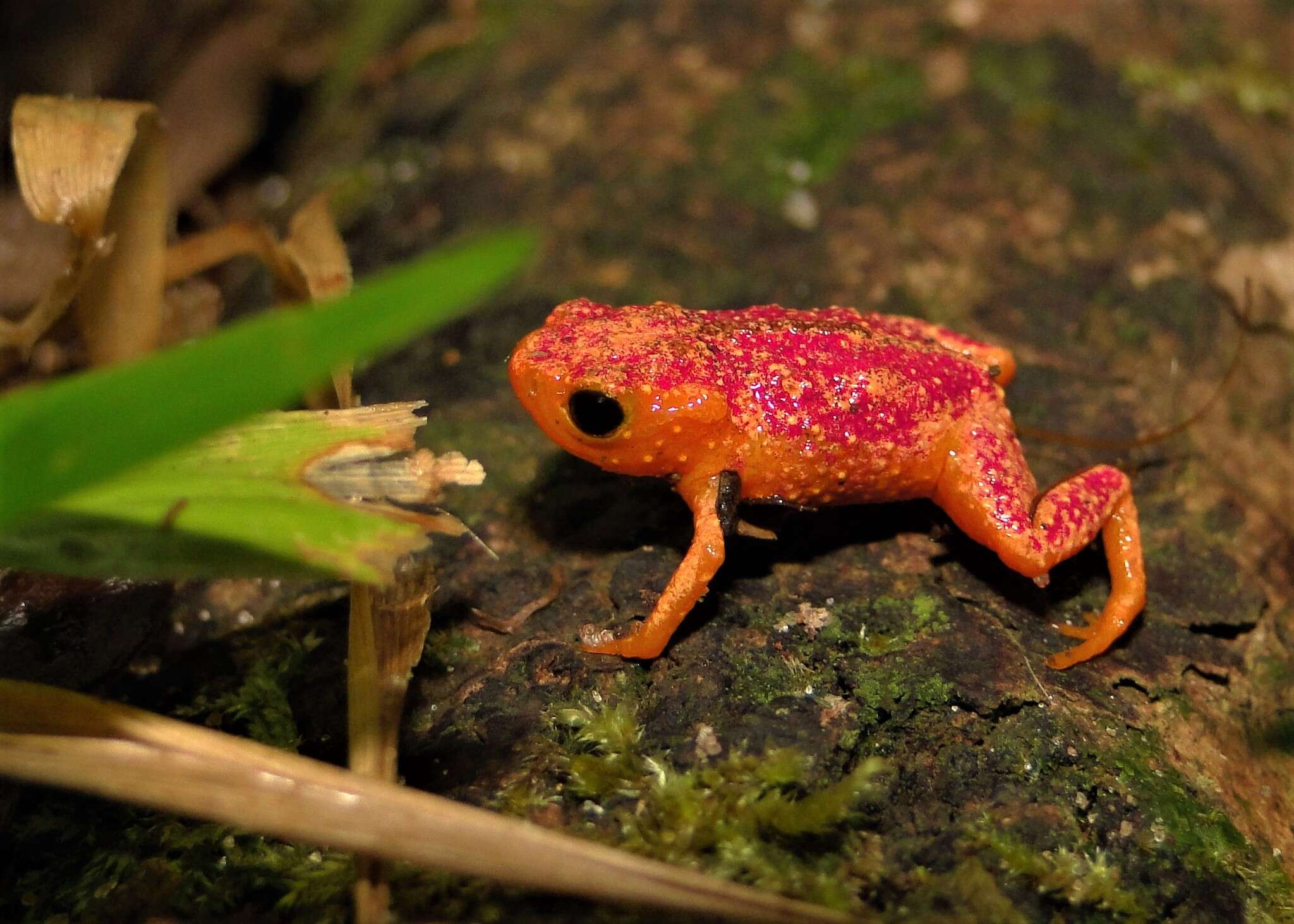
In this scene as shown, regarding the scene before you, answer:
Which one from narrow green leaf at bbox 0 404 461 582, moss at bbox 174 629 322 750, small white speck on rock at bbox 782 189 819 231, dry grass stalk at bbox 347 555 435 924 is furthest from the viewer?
small white speck on rock at bbox 782 189 819 231

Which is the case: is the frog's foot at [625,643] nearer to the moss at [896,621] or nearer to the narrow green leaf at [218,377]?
the moss at [896,621]

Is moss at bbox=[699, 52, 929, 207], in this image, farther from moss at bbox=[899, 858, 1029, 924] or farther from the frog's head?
moss at bbox=[899, 858, 1029, 924]

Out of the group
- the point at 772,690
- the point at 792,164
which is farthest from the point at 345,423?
the point at 792,164

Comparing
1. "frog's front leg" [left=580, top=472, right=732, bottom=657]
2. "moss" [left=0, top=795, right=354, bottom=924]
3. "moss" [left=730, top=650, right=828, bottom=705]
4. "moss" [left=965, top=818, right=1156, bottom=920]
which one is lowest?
"moss" [left=0, top=795, right=354, bottom=924]

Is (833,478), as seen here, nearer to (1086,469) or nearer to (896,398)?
(896,398)

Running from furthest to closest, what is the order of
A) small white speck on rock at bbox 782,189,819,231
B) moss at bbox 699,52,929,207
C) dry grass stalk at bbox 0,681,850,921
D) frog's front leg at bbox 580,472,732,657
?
moss at bbox 699,52,929,207 < small white speck on rock at bbox 782,189,819,231 < frog's front leg at bbox 580,472,732,657 < dry grass stalk at bbox 0,681,850,921

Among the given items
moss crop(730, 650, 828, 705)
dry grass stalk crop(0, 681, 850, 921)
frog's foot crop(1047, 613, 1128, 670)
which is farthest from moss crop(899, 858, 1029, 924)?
frog's foot crop(1047, 613, 1128, 670)

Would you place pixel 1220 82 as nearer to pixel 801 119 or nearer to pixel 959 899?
pixel 801 119

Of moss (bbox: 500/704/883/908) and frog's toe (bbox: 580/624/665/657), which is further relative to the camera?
frog's toe (bbox: 580/624/665/657)
